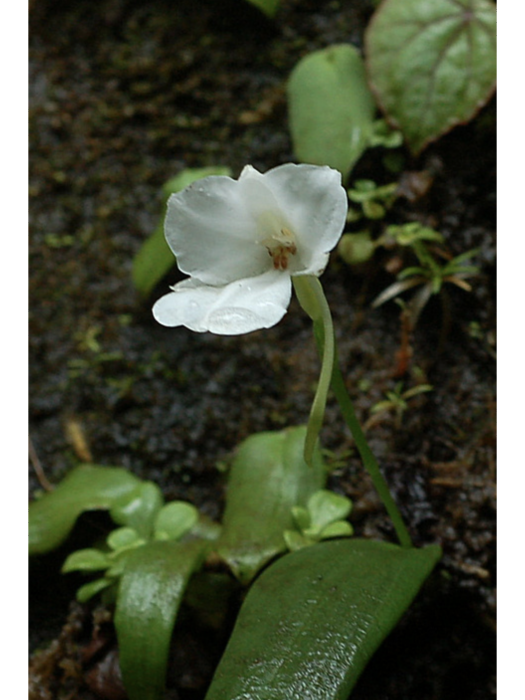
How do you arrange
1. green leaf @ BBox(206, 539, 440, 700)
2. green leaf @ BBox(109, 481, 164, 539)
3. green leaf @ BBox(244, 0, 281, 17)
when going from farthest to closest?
1. green leaf @ BBox(244, 0, 281, 17)
2. green leaf @ BBox(109, 481, 164, 539)
3. green leaf @ BBox(206, 539, 440, 700)

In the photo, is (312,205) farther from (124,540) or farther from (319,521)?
(124,540)

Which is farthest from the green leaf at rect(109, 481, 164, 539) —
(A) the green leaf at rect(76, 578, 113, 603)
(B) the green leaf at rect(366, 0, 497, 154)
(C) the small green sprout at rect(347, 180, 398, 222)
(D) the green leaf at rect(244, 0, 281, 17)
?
A: (D) the green leaf at rect(244, 0, 281, 17)

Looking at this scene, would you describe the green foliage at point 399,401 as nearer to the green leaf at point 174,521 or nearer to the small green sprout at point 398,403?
the small green sprout at point 398,403

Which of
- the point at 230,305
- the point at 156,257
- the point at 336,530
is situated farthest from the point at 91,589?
the point at 156,257

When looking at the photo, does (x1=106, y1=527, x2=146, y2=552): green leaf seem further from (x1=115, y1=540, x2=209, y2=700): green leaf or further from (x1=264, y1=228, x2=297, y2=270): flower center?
(x1=264, y1=228, x2=297, y2=270): flower center

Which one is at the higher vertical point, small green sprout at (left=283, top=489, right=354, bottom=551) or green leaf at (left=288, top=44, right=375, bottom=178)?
green leaf at (left=288, top=44, right=375, bottom=178)

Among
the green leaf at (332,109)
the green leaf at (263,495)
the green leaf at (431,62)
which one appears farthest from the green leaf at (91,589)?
the green leaf at (431,62)

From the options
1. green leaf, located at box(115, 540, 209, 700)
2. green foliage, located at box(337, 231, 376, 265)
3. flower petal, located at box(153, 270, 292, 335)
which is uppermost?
flower petal, located at box(153, 270, 292, 335)
